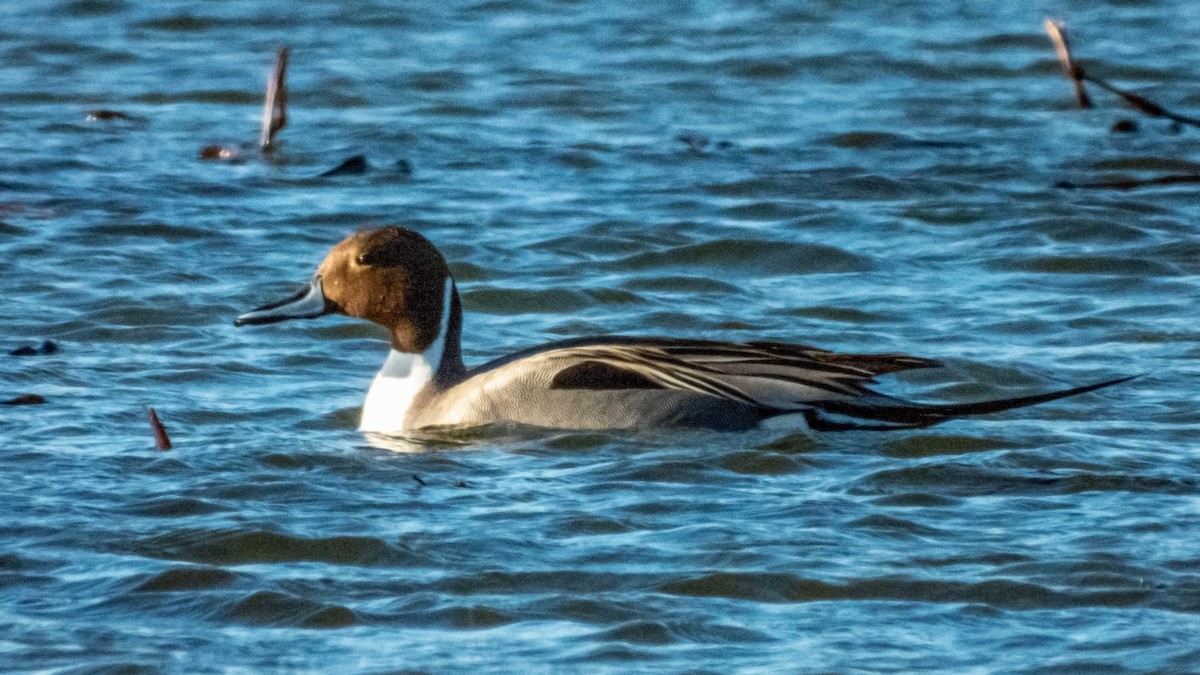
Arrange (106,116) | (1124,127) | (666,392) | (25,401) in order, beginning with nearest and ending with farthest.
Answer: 1. (666,392)
2. (25,401)
3. (1124,127)
4. (106,116)

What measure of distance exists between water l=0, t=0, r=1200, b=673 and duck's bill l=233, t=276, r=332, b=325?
1.12ft

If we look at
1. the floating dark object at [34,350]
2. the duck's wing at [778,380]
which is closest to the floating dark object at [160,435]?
the duck's wing at [778,380]

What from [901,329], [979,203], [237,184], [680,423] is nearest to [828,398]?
[680,423]

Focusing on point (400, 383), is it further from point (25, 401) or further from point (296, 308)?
point (25, 401)

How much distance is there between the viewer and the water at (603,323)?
5.61 m

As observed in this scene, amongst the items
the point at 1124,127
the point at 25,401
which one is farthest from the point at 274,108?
the point at 25,401

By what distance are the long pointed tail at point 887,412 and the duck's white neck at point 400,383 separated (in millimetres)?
1379

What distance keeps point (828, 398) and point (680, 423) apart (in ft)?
1.66

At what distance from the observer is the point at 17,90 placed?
47.7 feet

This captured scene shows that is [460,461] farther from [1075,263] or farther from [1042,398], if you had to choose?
[1075,263]

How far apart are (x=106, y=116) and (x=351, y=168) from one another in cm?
206

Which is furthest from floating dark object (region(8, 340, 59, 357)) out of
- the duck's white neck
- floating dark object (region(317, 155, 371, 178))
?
floating dark object (region(317, 155, 371, 178))

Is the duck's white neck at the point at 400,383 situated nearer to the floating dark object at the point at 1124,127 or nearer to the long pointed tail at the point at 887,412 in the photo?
the long pointed tail at the point at 887,412

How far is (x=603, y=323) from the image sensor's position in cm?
959
